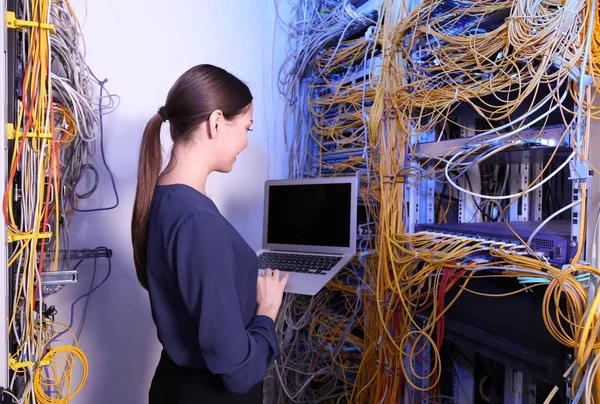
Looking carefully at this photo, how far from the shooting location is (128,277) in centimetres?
180

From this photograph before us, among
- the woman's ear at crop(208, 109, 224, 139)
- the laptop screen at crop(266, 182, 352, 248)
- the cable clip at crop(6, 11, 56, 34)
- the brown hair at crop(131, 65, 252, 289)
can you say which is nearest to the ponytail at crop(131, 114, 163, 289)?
the brown hair at crop(131, 65, 252, 289)

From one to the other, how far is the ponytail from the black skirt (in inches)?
8.2

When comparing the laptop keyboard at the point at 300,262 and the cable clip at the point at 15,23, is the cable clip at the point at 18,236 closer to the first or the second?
the cable clip at the point at 15,23

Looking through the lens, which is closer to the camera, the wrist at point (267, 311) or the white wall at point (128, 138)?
the wrist at point (267, 311)

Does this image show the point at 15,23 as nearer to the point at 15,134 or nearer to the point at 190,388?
the point at 15,134

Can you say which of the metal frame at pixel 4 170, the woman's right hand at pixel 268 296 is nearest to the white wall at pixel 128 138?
the metal frame at pixel 4 170

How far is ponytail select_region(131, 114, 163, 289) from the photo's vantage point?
97 cm

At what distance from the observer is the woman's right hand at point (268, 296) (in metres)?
0.98

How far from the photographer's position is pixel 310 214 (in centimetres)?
166

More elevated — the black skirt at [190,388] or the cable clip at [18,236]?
the cable clip at [18,236]

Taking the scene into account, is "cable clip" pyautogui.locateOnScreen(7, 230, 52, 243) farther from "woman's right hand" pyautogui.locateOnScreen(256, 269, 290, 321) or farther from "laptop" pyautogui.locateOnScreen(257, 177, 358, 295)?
"laptop" pyautogui.locateOnScreen(257, 177, 358, 295)

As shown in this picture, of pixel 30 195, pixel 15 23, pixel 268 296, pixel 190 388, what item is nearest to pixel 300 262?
pixel 268 296

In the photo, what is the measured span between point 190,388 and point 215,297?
0.29 metres

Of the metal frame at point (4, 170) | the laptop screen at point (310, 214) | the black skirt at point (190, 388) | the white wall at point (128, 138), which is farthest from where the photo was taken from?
the white wall at point (128, 138)
